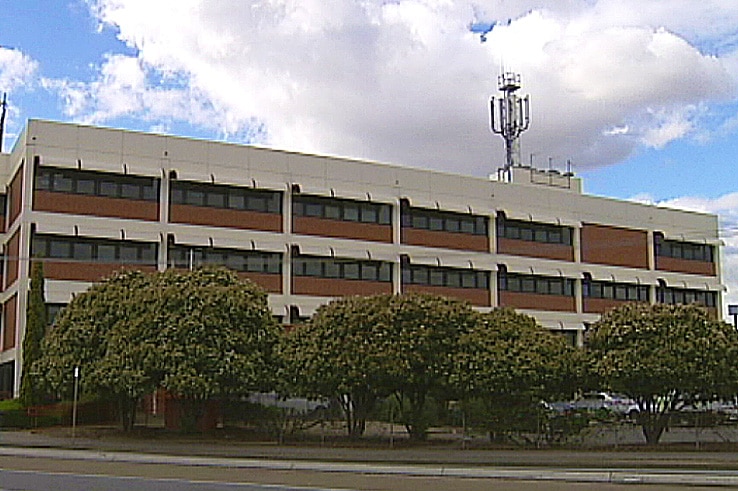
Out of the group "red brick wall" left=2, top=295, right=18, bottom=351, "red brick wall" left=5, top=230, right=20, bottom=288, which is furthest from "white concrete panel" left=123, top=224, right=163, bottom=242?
"red brick wall" left=2, top=295, right=18, bottom=351

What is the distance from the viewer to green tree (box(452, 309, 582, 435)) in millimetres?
33875

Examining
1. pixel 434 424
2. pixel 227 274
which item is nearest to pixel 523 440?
pixel 434 424

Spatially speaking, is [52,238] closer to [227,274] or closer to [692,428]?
[227,274]

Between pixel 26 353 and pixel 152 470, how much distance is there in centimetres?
2269

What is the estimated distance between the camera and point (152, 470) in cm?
2438

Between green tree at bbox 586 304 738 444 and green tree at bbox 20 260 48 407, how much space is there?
24.2 metres

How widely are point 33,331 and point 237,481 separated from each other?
27070mm

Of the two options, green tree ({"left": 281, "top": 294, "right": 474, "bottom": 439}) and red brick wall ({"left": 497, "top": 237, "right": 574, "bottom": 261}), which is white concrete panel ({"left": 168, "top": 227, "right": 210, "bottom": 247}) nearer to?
green tree ({"left": 281, "top": 294, "right": 474, "bottom": 439})

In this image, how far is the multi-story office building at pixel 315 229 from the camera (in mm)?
48688

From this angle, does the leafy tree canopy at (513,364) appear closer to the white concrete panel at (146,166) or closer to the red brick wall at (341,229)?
the red brick wall at (341,229)

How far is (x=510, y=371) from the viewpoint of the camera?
1334 inches

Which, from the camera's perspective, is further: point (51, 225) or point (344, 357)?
point (51, 225)

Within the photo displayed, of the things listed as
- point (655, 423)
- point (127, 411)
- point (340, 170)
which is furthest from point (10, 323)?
point (655, 423)

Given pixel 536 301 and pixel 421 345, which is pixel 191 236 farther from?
pixel 536 301
